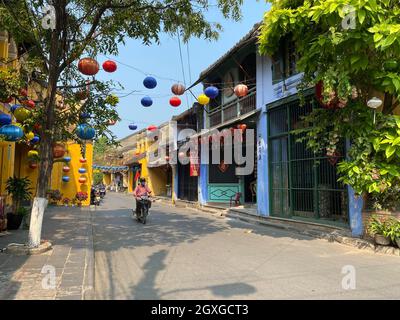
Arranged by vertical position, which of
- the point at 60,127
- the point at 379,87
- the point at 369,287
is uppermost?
the point at 379,87

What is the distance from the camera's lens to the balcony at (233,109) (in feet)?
50.3

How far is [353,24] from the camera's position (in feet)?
22.0

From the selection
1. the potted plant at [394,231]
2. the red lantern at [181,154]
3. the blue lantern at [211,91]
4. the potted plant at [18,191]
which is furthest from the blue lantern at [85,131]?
the red lantern at [181,154]

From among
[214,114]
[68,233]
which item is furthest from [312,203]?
[214,114]

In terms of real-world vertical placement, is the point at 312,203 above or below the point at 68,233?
above

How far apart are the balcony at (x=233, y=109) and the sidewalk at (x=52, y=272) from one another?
28.3ft

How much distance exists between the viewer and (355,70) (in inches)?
288

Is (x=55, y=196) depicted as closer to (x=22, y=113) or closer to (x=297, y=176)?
(x=22, y=113)

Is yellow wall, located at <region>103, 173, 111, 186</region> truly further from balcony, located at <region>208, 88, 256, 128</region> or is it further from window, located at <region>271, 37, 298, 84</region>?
window, located at <region>271, 37, 298, 84</region>

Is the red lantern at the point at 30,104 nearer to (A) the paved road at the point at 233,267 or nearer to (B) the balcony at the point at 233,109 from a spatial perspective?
(A) the paved road at the point at 233,267

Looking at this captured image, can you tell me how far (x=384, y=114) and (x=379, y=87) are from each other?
3.23 ft

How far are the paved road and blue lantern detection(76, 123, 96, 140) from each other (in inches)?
101

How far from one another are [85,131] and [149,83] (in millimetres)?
3076

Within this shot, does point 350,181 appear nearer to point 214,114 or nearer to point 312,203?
point 312,203
